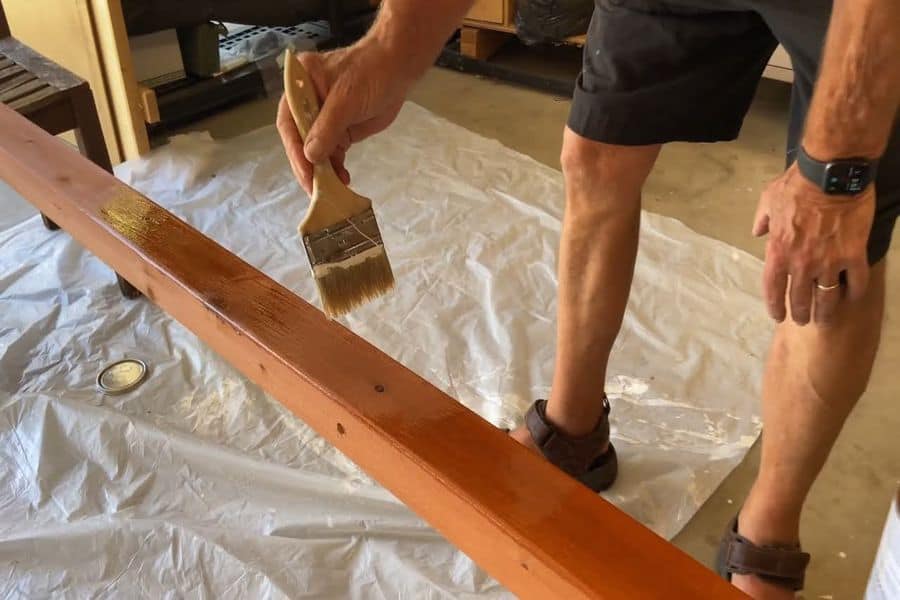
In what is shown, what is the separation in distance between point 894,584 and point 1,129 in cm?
111

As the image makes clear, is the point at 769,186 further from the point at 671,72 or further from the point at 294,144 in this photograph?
the point at 294,144

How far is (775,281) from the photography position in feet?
2.17

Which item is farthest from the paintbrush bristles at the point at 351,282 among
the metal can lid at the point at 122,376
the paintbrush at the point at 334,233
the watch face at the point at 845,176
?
the metal can lid at the point at 122,376

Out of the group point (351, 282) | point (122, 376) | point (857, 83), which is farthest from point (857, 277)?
point (122, 376)

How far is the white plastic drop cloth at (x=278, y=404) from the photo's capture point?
3.25 ft

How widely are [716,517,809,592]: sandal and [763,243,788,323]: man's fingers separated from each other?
33 centimetres

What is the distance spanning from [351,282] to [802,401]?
441 mm

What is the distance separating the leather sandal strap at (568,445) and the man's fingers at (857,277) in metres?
0.45

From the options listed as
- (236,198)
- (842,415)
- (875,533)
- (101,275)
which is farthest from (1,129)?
(875,533)

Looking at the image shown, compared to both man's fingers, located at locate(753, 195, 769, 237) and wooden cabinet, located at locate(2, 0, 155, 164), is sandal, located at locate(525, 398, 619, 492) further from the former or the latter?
wooden cabinet, located at locate(2, 0, 155, 164)

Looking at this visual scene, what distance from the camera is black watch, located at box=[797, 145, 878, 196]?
616 mm

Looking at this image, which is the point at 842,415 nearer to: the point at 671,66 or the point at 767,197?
the point at 767,197

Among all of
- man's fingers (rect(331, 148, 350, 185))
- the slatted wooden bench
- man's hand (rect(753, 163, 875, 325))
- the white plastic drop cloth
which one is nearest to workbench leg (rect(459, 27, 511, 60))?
the white plastic drop cloth

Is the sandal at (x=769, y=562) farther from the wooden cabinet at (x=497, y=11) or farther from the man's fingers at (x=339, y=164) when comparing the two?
the wooden cabinet at (x=497, y=11)
